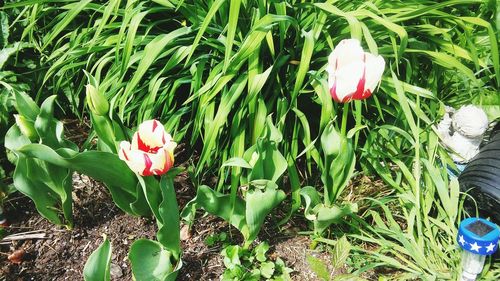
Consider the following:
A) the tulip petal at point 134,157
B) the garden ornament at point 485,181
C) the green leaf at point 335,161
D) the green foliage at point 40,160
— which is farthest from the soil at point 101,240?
the tulip petal at point 134,157

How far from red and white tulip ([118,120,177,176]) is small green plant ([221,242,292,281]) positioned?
393 mm

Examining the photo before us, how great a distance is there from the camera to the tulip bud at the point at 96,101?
4.52ft

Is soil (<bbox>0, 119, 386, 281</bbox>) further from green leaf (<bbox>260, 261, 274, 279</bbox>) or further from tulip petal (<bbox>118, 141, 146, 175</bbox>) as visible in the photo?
tulip petal (<bbox>118, 141, 146, 175</bbox>)

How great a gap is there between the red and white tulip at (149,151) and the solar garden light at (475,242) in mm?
782

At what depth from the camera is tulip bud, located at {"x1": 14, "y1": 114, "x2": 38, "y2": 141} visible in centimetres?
154

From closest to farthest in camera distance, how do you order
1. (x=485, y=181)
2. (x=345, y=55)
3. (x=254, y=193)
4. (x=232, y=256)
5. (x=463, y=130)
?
(x=345, y=55)
(x=254, y=193)
(x=232, y=256)
(x=485, y=181)
(x=463, y=130)

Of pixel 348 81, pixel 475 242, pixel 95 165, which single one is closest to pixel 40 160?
pixel 95 165

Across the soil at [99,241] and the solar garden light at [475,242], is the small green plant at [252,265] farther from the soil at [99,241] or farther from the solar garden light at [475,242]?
the solar garden light at [475,242]

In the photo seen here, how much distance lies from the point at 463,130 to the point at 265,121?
0.72 m

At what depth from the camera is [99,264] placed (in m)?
1.36

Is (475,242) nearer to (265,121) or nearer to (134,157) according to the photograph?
(265,121)

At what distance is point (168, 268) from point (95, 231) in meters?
0.37

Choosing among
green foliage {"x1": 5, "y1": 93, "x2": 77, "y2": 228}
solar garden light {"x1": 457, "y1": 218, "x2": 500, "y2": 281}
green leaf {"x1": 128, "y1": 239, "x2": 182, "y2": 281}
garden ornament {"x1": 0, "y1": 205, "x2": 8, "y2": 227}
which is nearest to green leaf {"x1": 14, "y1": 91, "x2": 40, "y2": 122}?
green foliage {"x1": 5, "y1": 93, "x2": 77, "y2": 228}

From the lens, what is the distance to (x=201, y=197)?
5.06ft
